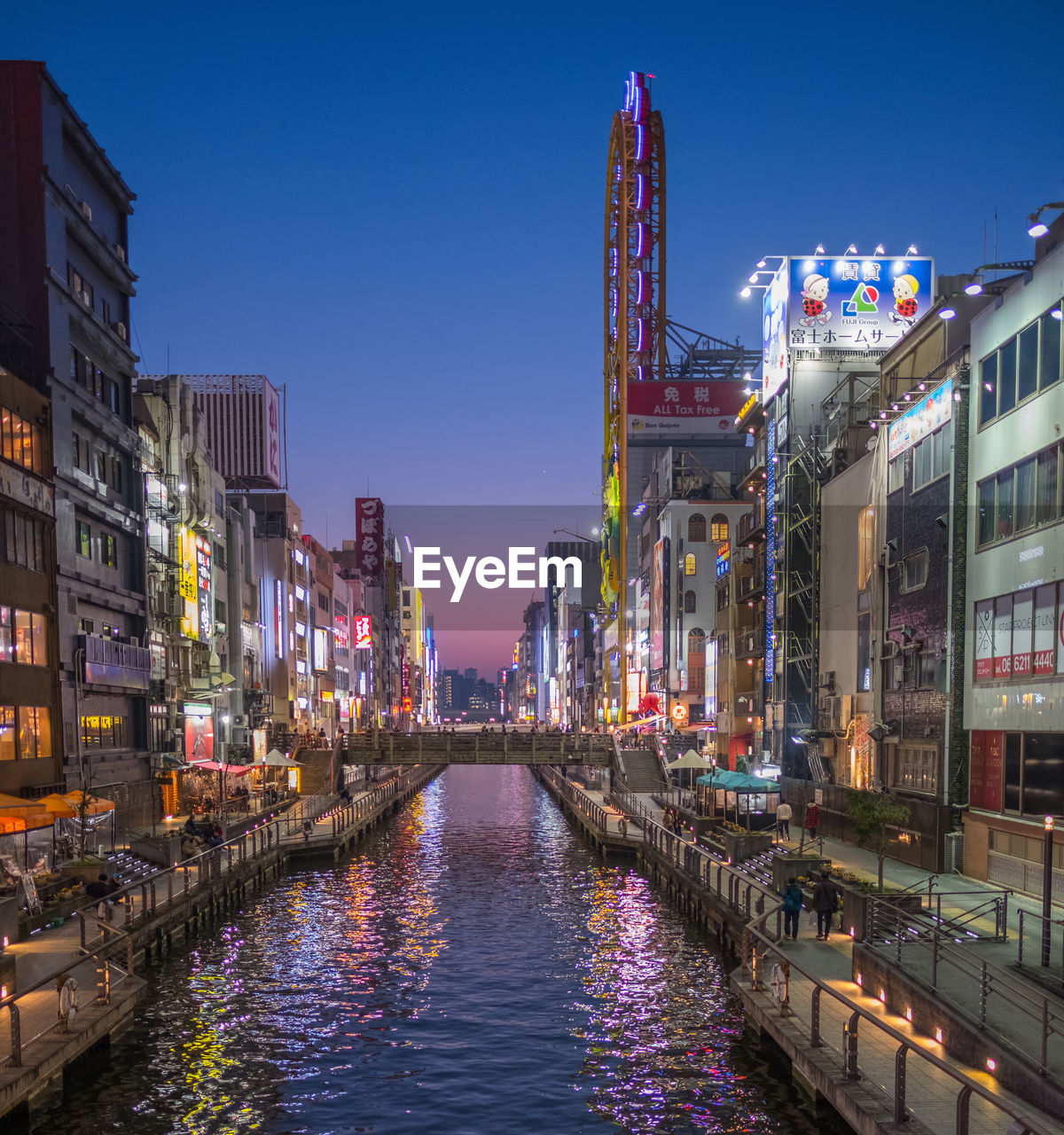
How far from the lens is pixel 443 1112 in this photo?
21.8 m

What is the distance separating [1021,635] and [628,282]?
119 m

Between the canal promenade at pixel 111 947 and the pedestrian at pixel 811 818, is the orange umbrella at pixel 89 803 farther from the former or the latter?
the pedestrian at pixel 811 818

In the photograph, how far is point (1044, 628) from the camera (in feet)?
108

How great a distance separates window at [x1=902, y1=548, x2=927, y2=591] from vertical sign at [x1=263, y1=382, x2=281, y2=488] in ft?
277

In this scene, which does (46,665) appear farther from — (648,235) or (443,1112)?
(648,235)

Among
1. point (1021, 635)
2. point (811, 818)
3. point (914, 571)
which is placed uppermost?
point (914, 571)

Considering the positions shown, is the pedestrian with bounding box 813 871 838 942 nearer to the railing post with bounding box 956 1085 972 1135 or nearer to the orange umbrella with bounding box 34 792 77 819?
the railing post with bounding box 956 1085 972 1135

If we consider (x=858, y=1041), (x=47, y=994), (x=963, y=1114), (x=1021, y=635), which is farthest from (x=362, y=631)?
(x=963, y=1114)

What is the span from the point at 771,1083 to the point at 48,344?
42.3m

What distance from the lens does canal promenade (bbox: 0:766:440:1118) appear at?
20.1m

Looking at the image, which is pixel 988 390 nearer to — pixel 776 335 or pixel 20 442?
pixel 776 335

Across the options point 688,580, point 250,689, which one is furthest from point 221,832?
point 688,580

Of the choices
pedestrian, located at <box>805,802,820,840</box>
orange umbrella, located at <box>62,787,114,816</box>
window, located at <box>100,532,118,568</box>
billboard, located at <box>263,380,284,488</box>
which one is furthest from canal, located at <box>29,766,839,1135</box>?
billboard, located at <box>263,380,284,488</box>

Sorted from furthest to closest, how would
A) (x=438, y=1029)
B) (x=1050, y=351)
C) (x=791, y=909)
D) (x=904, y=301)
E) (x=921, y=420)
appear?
(x=904, y=301), (x=921, y=420), (x=1050, y=351), (x=791, y=909), (x=438, y=1029)
